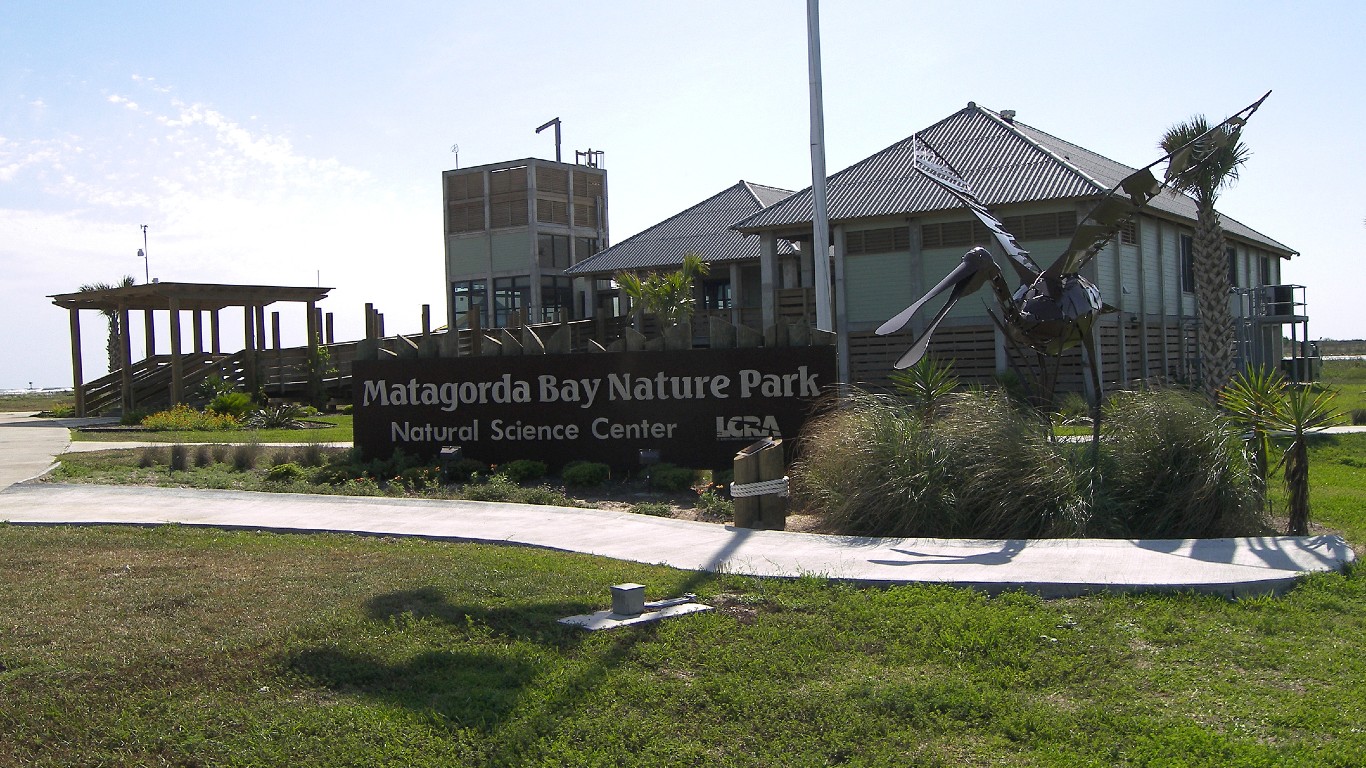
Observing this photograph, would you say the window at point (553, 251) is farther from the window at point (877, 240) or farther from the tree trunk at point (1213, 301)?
the tree trunk at point (1213, 301)

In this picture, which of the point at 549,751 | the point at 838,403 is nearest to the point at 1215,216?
the point at 838,403

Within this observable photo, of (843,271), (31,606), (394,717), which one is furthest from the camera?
(843,271)

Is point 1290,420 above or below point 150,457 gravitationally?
above

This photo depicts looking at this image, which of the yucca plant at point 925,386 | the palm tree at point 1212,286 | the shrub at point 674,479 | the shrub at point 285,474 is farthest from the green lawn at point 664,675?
the palm tree at point 1212,286

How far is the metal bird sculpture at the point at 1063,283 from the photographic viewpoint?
10.5 m

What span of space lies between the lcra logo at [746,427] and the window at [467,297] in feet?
113

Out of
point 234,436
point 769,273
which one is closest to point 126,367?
point 234,436

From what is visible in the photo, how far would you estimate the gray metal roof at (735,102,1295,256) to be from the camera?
26.3m

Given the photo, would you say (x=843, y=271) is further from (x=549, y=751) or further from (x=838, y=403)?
(x=549, y=751)

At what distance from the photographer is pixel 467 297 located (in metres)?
48.3

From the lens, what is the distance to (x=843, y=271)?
28.4m

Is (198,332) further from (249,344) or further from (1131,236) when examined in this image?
(1131,236)

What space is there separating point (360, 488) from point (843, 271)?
16680 mm

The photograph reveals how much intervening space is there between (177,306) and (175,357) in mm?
1378
